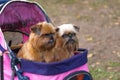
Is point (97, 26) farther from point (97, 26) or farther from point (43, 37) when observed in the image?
point (43, 37)

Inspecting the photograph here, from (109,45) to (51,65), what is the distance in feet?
11.0

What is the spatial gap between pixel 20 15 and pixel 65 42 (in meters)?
0.90

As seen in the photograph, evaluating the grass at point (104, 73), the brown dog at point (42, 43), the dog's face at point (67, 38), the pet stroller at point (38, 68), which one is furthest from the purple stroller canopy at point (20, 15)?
the grass at point (104, 73)

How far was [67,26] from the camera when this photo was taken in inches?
181

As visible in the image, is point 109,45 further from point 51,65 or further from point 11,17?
point 51,65

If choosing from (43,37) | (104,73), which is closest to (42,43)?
(43,37)

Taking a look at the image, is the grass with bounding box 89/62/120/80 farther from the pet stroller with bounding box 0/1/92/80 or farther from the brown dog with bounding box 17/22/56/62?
the brown dog with bounding box 17/22/56/62

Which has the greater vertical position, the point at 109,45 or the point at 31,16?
the point at 31,16

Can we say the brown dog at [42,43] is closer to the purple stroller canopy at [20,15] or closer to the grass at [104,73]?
the purple stroller canopy at [20,15]

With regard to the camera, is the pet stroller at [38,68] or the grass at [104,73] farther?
the grass at [104,73]

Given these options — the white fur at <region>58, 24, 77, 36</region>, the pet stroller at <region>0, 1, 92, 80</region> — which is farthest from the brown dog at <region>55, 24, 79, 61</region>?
the pet stroller at <region>0, 1, 92, 80</region>

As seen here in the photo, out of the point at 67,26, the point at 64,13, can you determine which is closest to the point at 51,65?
the point at 67,26

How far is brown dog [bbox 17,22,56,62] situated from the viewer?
437 cm

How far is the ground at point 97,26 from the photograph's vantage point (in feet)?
21.8
